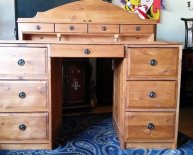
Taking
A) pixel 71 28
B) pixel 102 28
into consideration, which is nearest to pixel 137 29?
pixel 102 28

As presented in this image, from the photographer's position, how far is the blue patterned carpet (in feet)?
5.55

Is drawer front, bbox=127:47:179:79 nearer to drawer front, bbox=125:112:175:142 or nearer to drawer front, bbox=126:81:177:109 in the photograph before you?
drawer front, bbox=126:81:177:109

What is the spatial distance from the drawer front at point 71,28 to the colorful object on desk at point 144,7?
0.92 meters

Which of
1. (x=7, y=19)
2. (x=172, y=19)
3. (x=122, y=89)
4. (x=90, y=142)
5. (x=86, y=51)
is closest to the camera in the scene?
(x=86, y=51)

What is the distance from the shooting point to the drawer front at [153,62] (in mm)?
1630

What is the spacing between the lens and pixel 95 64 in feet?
9.95

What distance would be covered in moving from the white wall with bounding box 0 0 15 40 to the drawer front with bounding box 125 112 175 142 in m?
1.73

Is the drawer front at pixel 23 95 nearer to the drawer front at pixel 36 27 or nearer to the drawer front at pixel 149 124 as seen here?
the drawer front at pixel 149 124

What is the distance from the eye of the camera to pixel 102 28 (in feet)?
7.48

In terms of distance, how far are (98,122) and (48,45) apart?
100 centimetres

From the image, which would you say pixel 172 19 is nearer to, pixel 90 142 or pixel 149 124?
pixel 149 124

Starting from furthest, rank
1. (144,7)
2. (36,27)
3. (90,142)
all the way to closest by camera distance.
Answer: (144,7), (36,27), (90,142)

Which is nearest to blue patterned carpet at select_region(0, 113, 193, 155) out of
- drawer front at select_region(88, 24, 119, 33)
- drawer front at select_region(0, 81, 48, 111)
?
drawer front at select_region(0, 81, 48, 111)

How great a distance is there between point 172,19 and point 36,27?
1.72 m
